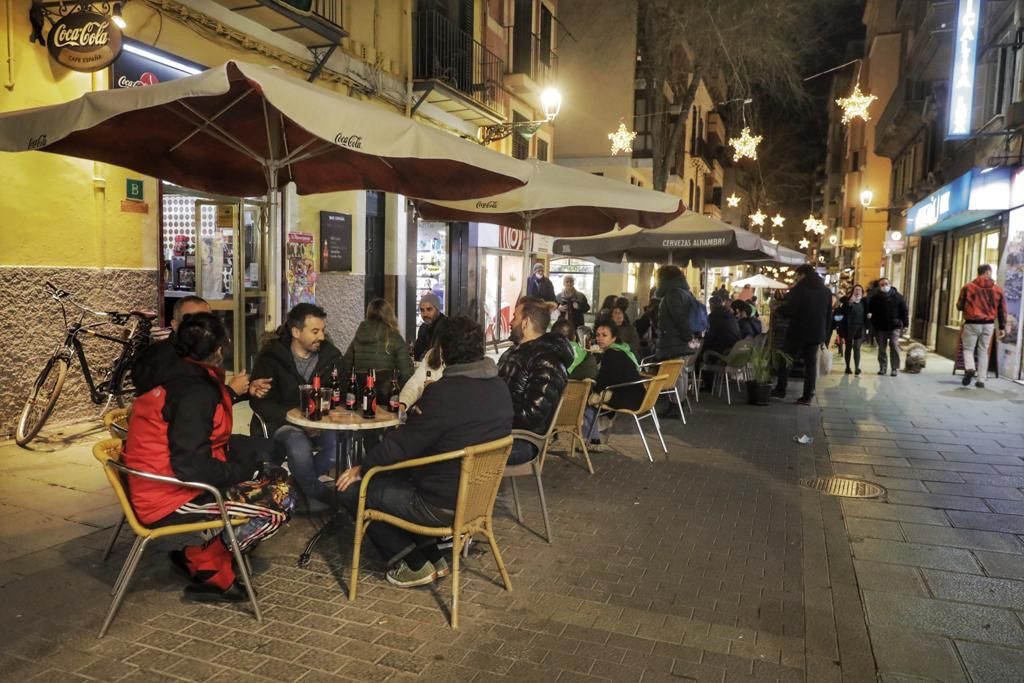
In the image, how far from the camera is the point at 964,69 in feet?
43.4

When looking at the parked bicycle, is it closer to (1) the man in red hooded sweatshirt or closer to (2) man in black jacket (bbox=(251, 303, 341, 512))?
(2) man in black jacket (bbox=(251, 303, 341, 512))

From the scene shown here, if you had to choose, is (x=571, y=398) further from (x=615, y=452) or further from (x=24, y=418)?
(x=24, y=418)

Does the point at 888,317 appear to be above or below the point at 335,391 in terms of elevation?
above

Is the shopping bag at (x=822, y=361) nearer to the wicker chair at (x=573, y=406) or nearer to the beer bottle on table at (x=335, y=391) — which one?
the wicker chair at (x=573, y=406)

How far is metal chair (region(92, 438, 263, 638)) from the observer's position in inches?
129

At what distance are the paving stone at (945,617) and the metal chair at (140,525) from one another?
10.7 feet

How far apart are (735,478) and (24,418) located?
20.4 feet

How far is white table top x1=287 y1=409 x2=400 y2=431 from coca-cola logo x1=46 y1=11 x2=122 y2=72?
13.6 ft

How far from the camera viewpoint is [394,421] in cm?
432

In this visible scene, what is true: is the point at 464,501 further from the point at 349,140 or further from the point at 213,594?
the point at 349,140

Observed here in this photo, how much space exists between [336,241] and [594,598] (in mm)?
7576

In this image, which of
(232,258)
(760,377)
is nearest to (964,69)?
(760,377)

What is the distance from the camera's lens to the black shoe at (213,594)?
3.72 meters

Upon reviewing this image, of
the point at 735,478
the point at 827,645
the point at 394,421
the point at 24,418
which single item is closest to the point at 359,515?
the point at 394,421
